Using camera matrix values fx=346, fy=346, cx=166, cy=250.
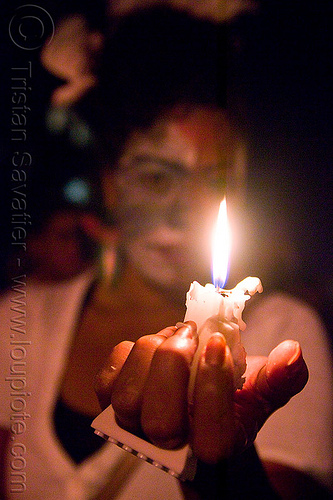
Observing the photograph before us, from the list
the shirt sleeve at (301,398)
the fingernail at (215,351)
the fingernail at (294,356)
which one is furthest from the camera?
the shirt sleeve at (301,398)

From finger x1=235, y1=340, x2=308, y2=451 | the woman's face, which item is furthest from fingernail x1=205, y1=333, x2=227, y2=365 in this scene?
the woman's face

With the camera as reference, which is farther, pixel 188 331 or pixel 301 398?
pixel 301 398

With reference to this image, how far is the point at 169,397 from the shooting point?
14.9 inches

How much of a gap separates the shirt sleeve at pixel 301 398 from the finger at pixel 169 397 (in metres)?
0.41

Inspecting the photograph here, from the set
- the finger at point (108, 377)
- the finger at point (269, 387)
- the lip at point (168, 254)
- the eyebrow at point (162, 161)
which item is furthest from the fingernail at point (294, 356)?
the eyebrow at point (162, 161)

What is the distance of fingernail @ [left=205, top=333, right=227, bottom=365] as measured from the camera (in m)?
0.36

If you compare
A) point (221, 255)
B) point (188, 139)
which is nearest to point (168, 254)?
point (188, 139)

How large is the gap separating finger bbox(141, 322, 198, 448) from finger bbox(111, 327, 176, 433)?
0.02 m

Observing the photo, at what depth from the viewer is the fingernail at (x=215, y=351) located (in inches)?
14.4

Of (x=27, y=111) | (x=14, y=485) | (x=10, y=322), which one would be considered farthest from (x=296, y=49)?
(x=14, y=485)

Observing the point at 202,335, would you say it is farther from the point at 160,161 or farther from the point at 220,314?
the point at 160,161

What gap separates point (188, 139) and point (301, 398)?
0.62 m

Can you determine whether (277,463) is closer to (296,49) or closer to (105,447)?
(105,447)

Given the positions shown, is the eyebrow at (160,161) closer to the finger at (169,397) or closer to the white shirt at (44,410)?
the white shirt at (44,410)
